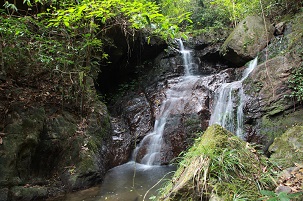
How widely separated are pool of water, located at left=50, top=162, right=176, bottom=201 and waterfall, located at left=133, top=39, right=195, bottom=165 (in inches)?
16.3

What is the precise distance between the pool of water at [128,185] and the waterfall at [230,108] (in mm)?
2318

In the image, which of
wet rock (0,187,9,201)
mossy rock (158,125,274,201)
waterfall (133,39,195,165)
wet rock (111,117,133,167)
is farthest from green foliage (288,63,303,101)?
wet rock (0,187,9,201)

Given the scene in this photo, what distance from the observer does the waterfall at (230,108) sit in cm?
730

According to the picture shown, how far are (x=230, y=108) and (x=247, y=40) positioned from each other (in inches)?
149

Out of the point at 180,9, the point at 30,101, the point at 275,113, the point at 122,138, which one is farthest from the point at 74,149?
the point at 180,9

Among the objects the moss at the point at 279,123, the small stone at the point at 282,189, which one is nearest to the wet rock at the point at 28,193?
the small stone at the point at 282,189

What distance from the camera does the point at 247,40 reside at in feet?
31.8

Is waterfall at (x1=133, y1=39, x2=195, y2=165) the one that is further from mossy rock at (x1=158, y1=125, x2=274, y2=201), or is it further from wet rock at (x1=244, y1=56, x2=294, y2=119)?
mossy rock at (x1=158, y1=125, x2=274, y2=201)

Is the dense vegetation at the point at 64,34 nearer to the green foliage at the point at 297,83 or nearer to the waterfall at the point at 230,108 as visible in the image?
the waterfall at the point at 230,108

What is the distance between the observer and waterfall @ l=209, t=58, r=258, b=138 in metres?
7.30

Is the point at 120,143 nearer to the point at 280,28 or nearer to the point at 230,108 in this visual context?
the point at 230,108

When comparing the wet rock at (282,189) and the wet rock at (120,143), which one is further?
the wet rock at (120,143)

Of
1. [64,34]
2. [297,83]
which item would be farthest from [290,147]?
[64,34]

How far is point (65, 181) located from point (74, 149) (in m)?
0.80
